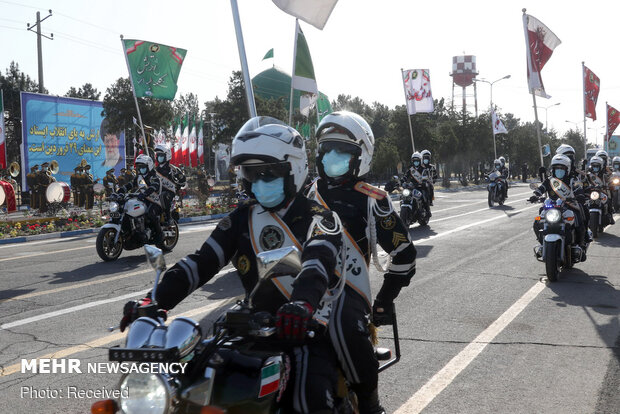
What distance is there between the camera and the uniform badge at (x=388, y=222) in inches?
141

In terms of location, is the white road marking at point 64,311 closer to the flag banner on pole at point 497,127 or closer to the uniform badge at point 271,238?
the uniform badge at point 271,238

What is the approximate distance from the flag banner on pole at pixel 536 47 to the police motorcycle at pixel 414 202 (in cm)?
358

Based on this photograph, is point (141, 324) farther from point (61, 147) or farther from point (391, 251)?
point (61, 147)

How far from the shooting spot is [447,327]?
6199mm

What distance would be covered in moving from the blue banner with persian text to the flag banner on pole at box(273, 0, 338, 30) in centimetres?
2324

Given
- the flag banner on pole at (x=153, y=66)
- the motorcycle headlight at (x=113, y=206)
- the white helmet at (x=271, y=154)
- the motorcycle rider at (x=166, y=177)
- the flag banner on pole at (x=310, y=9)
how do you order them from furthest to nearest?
the flag banner on pole at (x=153, y=66)
the motorcycle rider at (x=166, y=177)
the motorcycle headlight at (x=113, y=206)
the flag banner on pole at (x=310, y=9)
the white helmet at (x=271, y=154)

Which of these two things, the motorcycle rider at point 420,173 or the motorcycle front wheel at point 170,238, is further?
the motorcycle rider at point 420,173

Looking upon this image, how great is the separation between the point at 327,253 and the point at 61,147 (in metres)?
31.7

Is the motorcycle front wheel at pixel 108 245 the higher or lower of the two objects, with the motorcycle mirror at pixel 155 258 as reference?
lower

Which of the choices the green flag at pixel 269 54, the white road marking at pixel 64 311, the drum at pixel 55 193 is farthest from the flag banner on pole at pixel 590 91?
the white road marking at pixel 64 311

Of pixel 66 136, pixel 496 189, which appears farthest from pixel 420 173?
pixel 66 136


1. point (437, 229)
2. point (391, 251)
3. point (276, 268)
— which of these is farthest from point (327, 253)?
point (437, 229)

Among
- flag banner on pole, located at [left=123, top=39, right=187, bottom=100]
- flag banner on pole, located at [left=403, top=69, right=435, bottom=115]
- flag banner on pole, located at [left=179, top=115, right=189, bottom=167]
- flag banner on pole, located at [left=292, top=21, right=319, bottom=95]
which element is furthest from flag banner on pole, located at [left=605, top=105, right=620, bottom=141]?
flag banner on pole, located at [left=179, top=115, right=189, bottom=167]

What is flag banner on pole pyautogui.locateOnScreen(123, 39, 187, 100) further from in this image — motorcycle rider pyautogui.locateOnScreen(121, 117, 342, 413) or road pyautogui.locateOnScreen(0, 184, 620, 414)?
motorcycle rider pyautogui.locateOnScreen(121, 117, 342, 413)
